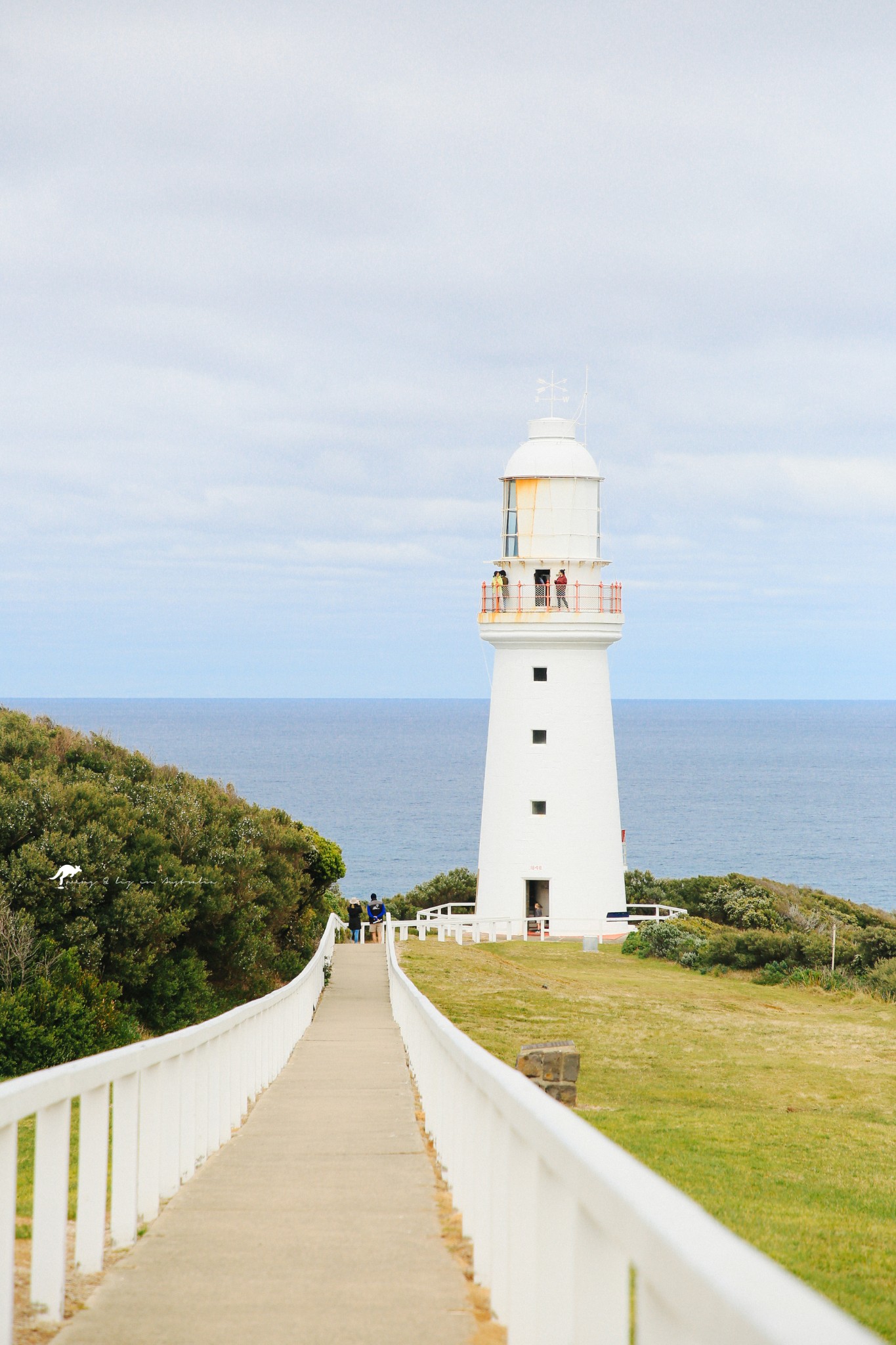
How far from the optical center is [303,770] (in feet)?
516

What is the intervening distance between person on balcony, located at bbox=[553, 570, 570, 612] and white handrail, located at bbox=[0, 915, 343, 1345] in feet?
83.5

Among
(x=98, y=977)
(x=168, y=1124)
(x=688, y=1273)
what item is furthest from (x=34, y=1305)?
(x=98, y=977)

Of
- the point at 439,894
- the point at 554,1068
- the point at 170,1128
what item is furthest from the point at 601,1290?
the point at 439,894

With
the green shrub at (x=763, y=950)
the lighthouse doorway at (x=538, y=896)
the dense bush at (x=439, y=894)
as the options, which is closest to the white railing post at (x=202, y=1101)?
the green shrub at (x=763, y=950)

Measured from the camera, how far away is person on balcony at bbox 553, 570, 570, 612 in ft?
113

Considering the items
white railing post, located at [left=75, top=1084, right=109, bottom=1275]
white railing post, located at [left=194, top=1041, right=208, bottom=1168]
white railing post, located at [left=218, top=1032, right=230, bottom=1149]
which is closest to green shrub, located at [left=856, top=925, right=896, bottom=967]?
white railing post, located at [left=218, top=1032, right=230, bottom=1149]

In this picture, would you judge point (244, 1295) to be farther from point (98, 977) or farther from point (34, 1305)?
point (98, 977)

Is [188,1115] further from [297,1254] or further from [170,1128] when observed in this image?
[297,1254]

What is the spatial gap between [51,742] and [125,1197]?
16.4 m

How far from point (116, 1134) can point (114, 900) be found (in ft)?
39.6

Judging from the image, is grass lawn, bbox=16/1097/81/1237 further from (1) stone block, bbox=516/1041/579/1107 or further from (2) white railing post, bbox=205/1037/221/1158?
(1) stone block, bbox=516/1041/579/1107

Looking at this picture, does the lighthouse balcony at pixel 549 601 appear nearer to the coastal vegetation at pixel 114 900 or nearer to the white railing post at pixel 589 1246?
the coastal vegetation at pixel 114 900

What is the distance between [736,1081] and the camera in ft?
53.0

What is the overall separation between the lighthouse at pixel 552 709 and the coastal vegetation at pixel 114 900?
35.3ft
